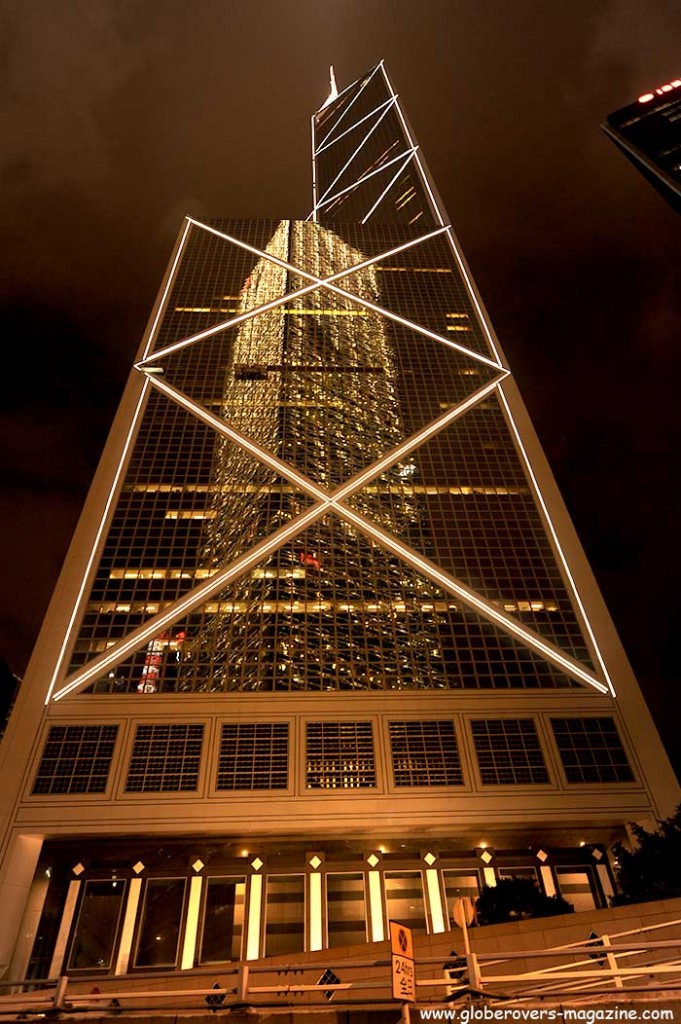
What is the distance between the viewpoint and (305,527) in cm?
4028

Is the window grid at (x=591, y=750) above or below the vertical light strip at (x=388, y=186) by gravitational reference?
below

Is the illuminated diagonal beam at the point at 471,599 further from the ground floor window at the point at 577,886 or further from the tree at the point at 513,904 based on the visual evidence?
the tree at the point at 513,904

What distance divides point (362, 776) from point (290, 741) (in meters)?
3.71

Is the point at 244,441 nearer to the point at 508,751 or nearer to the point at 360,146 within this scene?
the point at 508,751

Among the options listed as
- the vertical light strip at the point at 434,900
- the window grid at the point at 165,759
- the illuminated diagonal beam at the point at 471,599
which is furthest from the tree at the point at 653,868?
the window grid at the point at 165,759

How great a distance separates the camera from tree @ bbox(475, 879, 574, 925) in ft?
73.5

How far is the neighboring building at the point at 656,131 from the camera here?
178ft

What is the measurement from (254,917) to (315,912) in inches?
105

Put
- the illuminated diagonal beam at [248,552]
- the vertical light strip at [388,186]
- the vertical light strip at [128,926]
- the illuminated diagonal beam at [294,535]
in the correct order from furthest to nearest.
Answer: the vertical light strip at [388,186]
the illuminated diagonal beam at [294,535]
the illuminated diagonal beam at [248,552]
the vertical light strip at [128,926]

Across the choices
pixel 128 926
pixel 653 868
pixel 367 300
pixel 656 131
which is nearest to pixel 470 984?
pixel 653 868

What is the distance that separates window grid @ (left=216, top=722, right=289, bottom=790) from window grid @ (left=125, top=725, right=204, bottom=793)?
1222 millimetres

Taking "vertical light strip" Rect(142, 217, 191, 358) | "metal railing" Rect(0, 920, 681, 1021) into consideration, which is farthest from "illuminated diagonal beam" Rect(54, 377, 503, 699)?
"metal railing" Rect(0, 920, 681, 1021)

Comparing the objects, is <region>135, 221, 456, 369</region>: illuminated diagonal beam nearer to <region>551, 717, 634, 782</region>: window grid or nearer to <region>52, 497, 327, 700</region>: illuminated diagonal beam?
<region>52, 497, 327, 700</region>: illuminated diagonal beam

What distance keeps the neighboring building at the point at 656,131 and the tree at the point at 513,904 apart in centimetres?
5339
